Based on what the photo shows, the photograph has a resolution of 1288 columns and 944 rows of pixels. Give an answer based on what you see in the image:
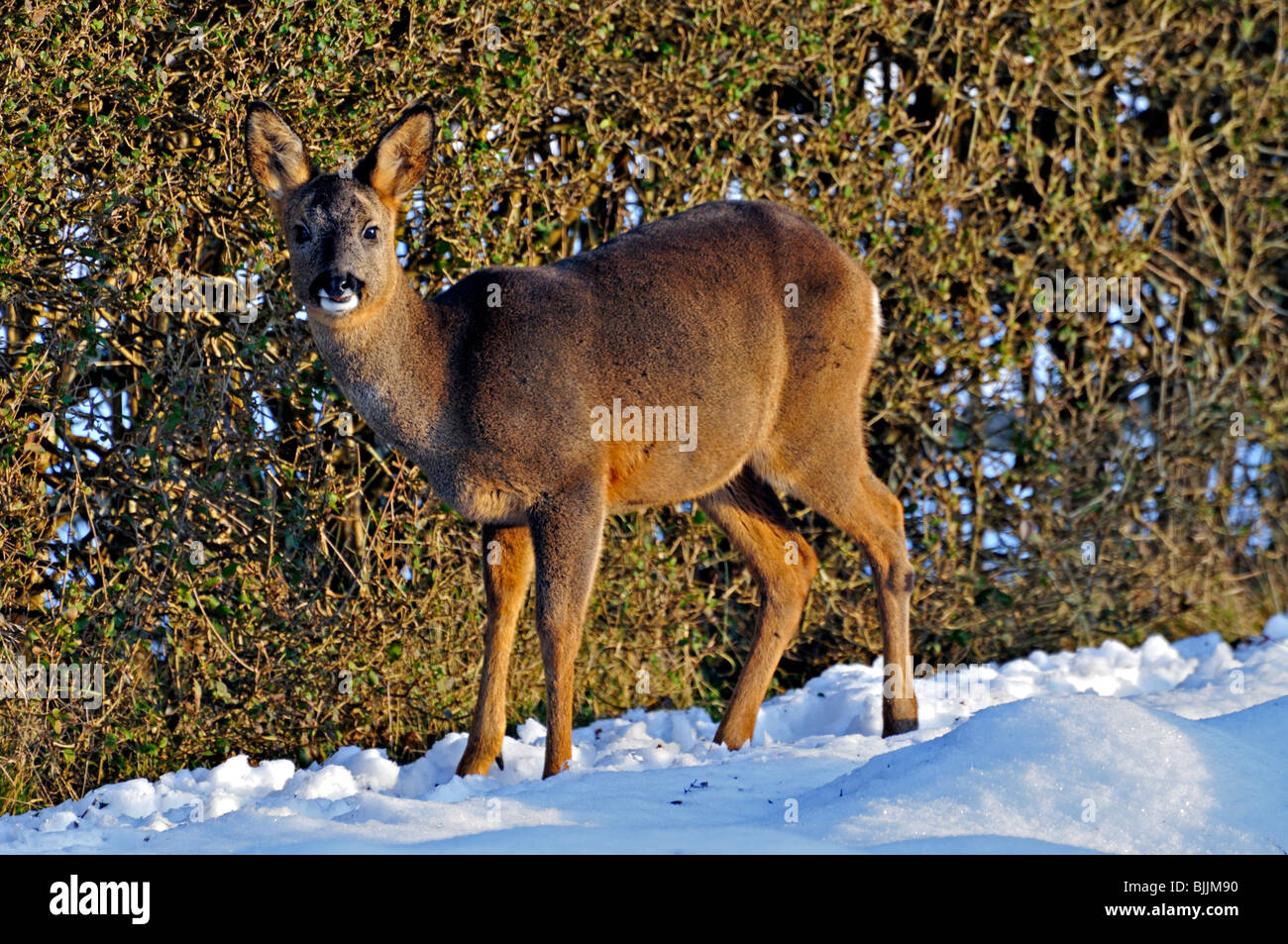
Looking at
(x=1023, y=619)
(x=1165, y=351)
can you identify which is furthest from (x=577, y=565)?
(x=1165, y=351)

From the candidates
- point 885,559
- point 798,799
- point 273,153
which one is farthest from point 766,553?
point 273,153

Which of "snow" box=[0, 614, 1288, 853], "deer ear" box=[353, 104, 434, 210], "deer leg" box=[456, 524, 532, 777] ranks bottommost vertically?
"snow" box=[0, 614, 1288, 853]

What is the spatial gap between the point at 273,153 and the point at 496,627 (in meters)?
1.86

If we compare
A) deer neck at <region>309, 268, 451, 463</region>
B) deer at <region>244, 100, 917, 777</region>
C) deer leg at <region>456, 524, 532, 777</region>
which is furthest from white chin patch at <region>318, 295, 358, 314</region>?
deer leg at <region>456, 524, 532, 777</region>

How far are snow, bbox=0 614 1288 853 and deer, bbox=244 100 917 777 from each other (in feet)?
1.98

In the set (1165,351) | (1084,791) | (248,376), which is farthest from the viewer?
(1165,351)

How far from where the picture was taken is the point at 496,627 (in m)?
5.49

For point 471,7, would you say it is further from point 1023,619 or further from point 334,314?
point 1023,619

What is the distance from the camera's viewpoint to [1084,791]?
402 centimetres

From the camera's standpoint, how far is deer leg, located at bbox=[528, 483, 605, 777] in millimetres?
5160

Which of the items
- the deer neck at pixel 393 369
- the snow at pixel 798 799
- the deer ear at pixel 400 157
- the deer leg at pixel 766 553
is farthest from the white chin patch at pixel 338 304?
the deer leg at pixel 766 553

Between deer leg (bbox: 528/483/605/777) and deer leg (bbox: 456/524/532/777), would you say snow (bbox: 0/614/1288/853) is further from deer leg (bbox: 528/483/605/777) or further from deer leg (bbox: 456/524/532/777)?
deer leg (bbox: 528/483/605/777)

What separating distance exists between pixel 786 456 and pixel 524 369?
1.28 metres
